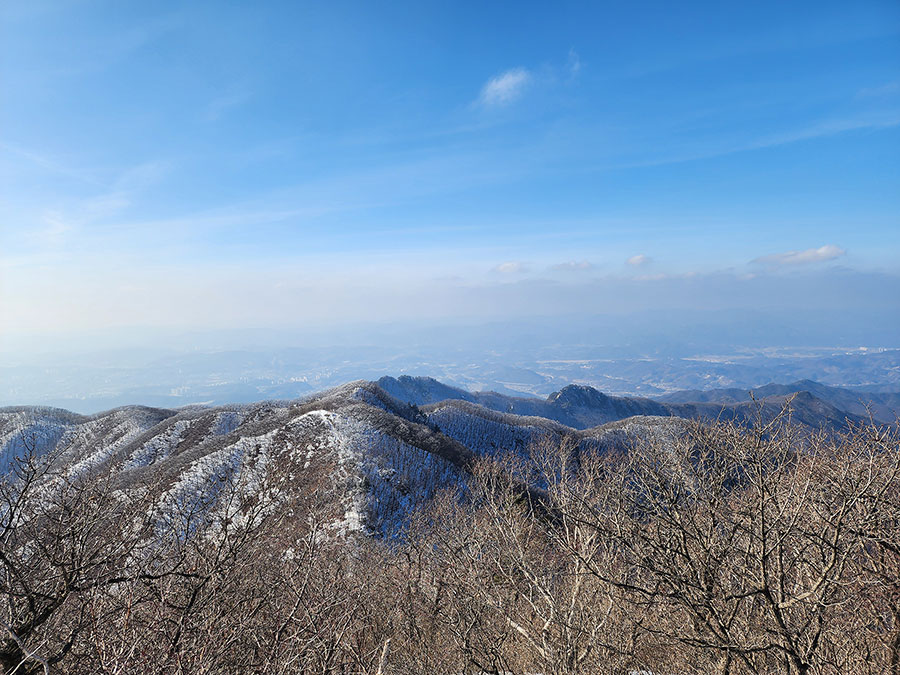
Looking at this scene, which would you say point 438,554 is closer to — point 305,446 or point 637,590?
point 637,590

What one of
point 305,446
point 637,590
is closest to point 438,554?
point 637,590

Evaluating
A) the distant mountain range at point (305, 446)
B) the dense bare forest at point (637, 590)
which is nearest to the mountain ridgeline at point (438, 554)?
the dense bare forest at point (637, 590)

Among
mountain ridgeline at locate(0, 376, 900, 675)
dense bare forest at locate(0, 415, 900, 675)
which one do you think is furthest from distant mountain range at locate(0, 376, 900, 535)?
dense bare forest at locate(0, 415, 900, 675)

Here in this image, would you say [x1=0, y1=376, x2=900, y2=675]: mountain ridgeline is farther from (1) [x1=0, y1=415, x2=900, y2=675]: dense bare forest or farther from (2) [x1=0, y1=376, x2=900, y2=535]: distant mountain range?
(2) [x1=0, y1=376, x2=900, y2=535]: distant mountain range

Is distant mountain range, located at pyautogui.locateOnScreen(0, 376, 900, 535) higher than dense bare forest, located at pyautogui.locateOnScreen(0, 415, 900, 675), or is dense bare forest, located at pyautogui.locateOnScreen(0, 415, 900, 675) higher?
dense bare forest, located at pyautogui.locateOnScreen(0, 415, 900, 675)

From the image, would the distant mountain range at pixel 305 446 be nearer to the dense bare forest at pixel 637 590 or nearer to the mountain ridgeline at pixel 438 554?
the mountain ridgeline at pixel 438 554

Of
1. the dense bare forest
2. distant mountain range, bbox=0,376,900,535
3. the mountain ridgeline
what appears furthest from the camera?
distant mountain range, bbox=0,376,900,535

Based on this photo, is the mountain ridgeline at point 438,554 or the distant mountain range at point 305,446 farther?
the distant mountain range at point 305,446

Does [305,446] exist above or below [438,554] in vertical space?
above

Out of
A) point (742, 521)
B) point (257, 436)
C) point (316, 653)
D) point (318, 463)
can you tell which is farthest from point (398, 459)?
point (742, 521)

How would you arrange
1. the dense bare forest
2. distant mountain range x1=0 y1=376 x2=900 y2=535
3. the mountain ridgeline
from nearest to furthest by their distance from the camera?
1. the dense bare forest
2. the mountain ridgeline
3. distant mountain range x1=0 y1=376 x2=900 y2=535

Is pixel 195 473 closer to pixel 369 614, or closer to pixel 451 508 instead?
pixel 451 508
